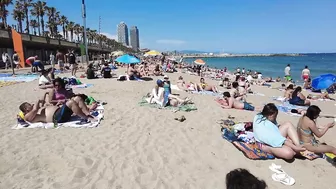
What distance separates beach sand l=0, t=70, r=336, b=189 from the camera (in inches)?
128

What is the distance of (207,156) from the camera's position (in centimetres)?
409

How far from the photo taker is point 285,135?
4273 mm

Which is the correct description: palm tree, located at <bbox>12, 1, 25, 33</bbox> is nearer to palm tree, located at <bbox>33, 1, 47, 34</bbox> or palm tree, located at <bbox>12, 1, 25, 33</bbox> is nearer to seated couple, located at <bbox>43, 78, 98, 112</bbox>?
palm tree, located at <bbox>33, 1, 47, 34</bbox>

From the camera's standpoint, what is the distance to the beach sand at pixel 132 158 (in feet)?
10.7

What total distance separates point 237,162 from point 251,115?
3484 millimetres

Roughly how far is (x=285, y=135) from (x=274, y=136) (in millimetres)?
384

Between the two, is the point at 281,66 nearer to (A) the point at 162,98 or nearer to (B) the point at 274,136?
(A) the point at 162,98

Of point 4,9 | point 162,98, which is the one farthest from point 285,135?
point 4,9

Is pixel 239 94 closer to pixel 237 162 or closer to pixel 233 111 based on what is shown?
pixel 233 111

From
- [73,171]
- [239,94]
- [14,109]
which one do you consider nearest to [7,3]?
[14,109]

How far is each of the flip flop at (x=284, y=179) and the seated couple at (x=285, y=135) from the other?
537mm

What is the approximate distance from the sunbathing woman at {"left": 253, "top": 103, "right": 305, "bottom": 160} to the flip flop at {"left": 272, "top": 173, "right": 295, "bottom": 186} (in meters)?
0.54

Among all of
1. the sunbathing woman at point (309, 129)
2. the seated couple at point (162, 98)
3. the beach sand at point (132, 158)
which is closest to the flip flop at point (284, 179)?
the beach sand at point (132, 158)

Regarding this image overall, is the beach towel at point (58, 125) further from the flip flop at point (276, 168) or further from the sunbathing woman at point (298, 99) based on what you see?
the sunbathing woman at point (298, 99)
